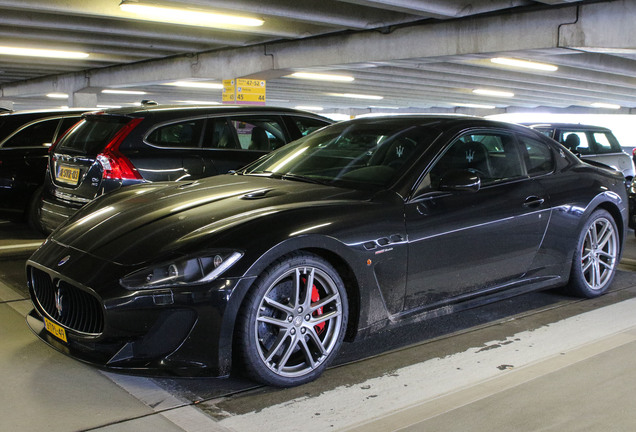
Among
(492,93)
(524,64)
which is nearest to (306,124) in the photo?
Result: (524,64)

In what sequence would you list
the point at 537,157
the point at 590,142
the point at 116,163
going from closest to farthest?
1. the point at 537,157
2. the point at 116,163
3. the point at 590,142

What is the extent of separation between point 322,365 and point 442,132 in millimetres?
1723

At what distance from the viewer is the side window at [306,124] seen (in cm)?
749

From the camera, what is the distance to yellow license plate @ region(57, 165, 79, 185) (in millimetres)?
6385

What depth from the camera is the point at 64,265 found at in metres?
3.56

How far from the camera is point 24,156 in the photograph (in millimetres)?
8461

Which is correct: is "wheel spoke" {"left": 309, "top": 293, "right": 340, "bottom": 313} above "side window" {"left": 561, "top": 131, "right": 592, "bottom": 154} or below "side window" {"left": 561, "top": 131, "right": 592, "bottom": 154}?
below

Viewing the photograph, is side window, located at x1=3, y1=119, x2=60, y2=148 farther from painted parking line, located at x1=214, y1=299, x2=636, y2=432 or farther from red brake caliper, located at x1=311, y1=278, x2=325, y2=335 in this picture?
painted parking line, located at x1=214, y1=299, x2=636, y2=432

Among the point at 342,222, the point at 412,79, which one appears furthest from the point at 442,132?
the point at 412,79

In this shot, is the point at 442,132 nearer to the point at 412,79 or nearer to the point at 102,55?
the point at 102,55

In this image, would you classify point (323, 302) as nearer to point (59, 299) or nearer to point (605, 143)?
point (59, 299)

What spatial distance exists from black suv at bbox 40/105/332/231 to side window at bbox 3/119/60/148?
6.42ft

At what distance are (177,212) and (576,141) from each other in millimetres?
9575

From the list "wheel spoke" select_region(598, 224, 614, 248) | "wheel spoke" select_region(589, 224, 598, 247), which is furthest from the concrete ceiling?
"wheel spoke" select_region(589, 224, 598, 247)
